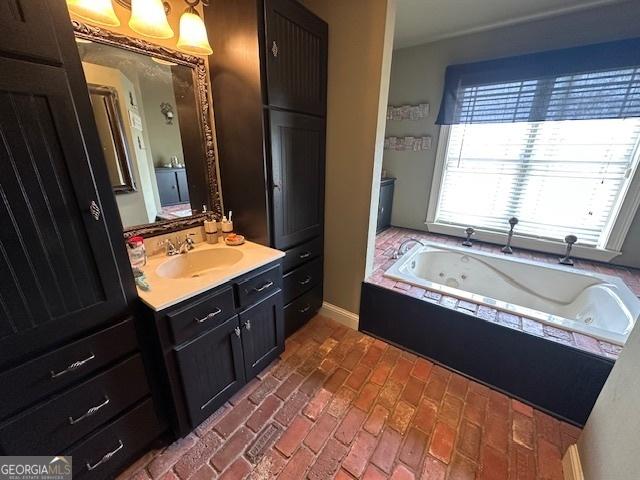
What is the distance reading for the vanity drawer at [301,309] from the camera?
1.87 meters

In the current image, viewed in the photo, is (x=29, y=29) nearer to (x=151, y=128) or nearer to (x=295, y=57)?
(x=151, y=128)

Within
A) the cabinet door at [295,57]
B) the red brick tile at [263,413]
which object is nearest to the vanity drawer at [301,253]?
the red brick tile at [263,413]

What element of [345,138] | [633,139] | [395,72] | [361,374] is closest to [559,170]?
[633,139]

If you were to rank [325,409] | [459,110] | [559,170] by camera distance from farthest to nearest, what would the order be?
1. [459,110]
2. [559,170]
3. [325,409]

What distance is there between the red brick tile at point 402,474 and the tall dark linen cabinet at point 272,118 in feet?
3.40

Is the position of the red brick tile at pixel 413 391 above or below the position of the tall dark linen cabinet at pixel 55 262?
below

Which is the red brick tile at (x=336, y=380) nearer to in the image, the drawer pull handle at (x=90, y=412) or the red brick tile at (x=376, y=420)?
the red brick tile at (x=376, y=420)

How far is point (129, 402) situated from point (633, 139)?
3719 millimetres

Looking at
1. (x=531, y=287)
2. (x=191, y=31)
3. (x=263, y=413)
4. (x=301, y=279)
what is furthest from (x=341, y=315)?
(x=191, y=31)

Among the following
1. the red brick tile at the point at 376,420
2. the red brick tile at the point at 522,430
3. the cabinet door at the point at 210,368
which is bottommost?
the red brick tile at the point at 376,420

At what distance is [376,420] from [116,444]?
122cm

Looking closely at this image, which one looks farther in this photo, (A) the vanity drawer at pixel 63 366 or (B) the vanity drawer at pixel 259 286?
(B) the vanity drawer at pixel 259 286

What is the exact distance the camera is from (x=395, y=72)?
8.95ft

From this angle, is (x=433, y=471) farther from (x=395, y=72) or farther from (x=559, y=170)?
(x=395, y=72)
